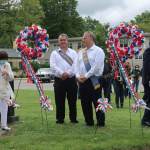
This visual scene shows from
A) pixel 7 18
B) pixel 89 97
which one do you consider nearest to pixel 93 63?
pixel 89 97

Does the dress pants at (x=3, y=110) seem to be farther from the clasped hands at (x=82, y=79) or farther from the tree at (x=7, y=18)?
the tree at (x=7, y=18)

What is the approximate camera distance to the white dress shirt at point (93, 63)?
34.1 feet

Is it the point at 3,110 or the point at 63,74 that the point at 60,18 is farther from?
the point at 3,110

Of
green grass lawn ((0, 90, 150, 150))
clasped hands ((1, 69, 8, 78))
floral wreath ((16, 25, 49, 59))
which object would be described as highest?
floral wreath ((16, 25, 49, 59))

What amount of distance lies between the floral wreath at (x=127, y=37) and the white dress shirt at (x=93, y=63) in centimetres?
31

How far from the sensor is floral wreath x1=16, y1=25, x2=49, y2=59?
1059cm

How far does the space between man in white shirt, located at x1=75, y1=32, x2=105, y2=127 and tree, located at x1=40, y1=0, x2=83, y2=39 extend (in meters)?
102

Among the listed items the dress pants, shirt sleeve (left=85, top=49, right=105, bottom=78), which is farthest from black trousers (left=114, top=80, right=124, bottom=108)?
the dress pants

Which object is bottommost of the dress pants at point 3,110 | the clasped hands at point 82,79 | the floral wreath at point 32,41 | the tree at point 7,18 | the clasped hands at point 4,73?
the dress pants at point 3,110

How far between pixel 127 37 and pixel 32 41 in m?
2.08

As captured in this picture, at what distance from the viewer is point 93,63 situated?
34.3 ft

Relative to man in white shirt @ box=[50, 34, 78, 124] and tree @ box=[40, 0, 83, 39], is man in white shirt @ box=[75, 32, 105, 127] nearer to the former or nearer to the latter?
man in white shirt @ box=[50, 34, 78, 124]

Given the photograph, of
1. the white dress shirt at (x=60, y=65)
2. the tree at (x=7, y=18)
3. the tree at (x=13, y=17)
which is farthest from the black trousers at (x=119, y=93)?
the tree at (x=7, y=18)

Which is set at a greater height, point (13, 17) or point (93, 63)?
point (13, 17)
